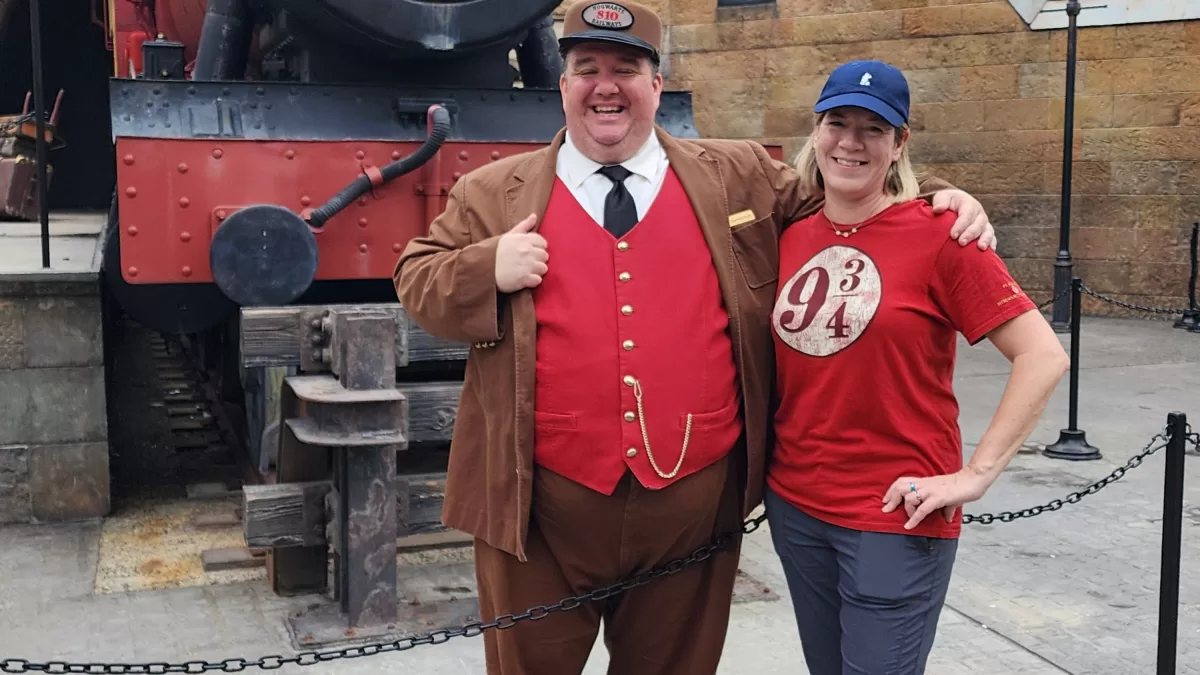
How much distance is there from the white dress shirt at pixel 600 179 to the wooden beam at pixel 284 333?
1.49 metres

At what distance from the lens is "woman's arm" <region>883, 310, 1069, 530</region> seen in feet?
6.98

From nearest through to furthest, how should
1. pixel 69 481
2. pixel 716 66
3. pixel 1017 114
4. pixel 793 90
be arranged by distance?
pixel 69 481
pixel 1017 114
pixel 793 90
pixel 716 66

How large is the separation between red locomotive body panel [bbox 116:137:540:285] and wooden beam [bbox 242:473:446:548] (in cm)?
77

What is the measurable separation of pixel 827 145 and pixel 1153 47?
9.34 metres

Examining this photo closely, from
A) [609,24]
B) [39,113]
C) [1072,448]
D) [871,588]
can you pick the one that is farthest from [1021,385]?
[1072,448]

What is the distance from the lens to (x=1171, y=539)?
2.81 m

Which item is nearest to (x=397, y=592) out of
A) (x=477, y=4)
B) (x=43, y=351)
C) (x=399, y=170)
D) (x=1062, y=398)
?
(x=399, y=170)

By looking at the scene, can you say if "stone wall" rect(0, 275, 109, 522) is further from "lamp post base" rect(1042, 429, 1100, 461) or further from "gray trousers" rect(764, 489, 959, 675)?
"lamp post base" rect(1042, 429, 1100, 461)

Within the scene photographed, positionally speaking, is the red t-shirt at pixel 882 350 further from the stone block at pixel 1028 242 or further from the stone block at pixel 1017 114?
the stone block at pixel 1017 114

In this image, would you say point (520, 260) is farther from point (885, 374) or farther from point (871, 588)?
point (871, 588)

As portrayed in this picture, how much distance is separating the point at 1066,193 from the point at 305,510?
7983 millimetres

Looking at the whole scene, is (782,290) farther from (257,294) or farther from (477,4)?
(477,4)

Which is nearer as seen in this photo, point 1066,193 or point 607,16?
point 607,16

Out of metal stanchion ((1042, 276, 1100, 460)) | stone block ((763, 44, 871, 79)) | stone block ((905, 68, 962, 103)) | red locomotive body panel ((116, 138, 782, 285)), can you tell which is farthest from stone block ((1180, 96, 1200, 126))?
red locomotive body panel ((116, 138, 782, 285))
